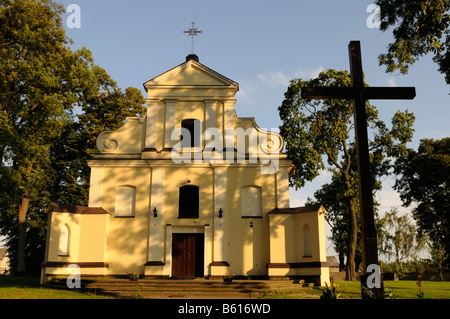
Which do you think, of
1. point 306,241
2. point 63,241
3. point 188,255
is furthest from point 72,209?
point 306,241

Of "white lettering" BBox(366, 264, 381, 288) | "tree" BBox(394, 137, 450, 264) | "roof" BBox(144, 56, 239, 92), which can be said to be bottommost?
"white lettering" BBox(366, 264, 381, 288)

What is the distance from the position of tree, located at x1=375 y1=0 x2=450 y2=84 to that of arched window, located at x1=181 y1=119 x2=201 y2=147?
9.25 m

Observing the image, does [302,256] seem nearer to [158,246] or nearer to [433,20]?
[158,246]

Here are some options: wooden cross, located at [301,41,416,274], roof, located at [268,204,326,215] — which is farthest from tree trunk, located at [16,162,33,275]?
wooden cross, located at [301,41,416,274]

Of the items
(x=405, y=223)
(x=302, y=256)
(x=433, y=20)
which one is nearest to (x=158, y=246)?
(x=302, y=256)

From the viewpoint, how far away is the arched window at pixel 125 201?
18359 mm

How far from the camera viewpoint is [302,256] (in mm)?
17375

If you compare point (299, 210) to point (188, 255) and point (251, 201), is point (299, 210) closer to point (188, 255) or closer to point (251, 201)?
point (251, 201)

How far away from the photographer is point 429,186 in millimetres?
35750

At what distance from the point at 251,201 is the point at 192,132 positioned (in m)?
4.33

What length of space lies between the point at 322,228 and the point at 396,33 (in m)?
8.38

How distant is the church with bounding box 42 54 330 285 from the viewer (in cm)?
1736

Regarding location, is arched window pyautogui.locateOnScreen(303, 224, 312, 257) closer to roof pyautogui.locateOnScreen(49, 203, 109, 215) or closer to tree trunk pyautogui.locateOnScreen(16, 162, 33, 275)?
roof pyautogui.locateOnScreen(49, 203, 109, 215)
